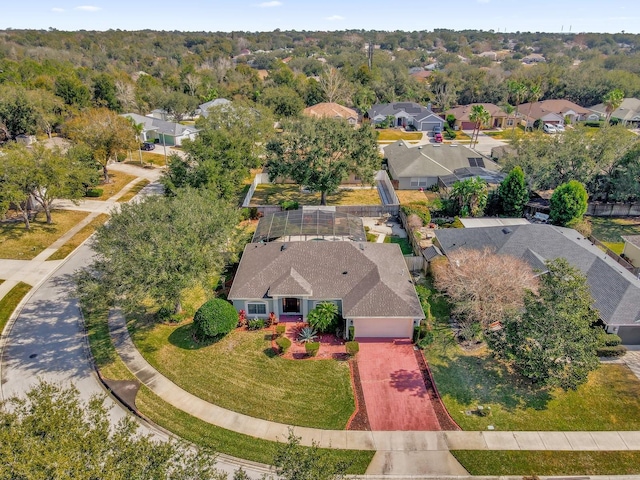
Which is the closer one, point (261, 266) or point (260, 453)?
point (260, 453)

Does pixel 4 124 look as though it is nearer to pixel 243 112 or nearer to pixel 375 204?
pixel 243 112

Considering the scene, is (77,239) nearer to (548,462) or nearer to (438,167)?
(548,462)

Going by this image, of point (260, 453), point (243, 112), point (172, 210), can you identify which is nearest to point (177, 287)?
point (172, 210)

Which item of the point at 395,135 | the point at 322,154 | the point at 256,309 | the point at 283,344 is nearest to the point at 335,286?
the point at 283,344

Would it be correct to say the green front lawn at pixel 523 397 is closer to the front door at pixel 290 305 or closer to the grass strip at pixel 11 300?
the front door at pixel 290 305

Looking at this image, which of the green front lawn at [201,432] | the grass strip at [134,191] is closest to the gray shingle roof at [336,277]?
the green front lawn at [201,432]

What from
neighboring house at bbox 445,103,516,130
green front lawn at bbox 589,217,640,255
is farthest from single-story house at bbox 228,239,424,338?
neighboring house at bbox 445,103,516,130

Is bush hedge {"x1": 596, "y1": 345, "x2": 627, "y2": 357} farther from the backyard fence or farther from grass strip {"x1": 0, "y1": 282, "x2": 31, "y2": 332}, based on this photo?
grass strip {"x1": 0, "y1": 282, "x2": 31, "y2": 332}
